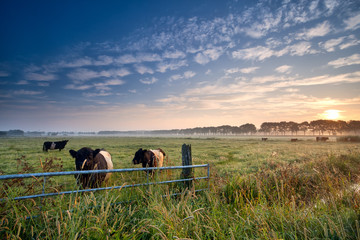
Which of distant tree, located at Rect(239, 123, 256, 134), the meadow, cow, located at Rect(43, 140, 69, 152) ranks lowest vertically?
cow, located at Rect(43, 140, 69, 152)

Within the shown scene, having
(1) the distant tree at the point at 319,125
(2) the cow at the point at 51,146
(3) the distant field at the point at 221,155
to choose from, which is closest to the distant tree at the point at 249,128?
(1) the distant tree at the point at 319,125

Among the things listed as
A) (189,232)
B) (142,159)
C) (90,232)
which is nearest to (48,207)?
(90,232)

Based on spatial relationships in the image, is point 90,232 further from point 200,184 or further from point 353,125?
point 353,125

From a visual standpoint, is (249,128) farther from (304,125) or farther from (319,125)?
(319,125)

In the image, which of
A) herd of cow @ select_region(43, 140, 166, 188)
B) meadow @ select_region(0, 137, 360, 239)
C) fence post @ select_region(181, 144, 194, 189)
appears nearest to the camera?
meadow @ select_region(0, 137, 360, 239)

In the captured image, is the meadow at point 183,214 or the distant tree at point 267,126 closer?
the meadow at point 183,214

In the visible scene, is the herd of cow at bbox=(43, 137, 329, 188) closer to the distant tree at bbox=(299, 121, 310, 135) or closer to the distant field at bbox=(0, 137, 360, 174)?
the distant field at bbox=(0, 137, 360, 174)

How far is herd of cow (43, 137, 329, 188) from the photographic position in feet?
20.9

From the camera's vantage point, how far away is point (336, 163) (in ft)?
31.7

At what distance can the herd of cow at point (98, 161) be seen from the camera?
636 cm

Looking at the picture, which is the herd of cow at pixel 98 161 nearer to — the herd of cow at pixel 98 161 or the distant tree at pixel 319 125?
the herd of cow at pixel 98 161

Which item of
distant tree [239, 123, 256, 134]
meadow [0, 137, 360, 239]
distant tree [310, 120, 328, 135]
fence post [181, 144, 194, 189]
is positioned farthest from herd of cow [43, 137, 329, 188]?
distant tree [239, 123, 256, 134]

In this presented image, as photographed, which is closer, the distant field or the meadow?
the meadow

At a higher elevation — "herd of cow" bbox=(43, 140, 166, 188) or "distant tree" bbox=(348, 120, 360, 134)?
"distant tree" bbox=(348, 120, 360, 134)
